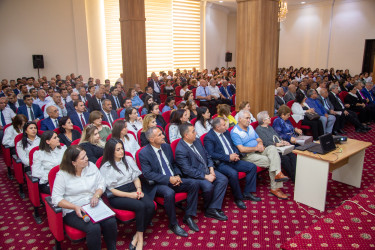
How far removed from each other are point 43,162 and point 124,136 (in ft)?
3.61

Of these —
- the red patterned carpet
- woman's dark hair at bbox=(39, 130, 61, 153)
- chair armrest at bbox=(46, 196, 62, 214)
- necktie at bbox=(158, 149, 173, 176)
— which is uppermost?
woman's dark hair at bbox=(39, 130, 61, 153)

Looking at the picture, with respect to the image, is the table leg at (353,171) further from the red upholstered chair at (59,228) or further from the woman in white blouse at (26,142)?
the woman in white blouse at (26,142)

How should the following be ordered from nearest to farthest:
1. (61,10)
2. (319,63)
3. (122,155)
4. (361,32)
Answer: (122,155) < (61,10) < (361,32) < (319,63)

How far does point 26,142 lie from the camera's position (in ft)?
13.4

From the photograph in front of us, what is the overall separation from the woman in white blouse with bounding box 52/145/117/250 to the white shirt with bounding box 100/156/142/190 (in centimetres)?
15

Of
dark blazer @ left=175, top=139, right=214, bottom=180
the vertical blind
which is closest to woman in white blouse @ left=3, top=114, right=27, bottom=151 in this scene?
dark blazer @ left=175, top=139, right=214, bottom=180

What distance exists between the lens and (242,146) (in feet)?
14.4

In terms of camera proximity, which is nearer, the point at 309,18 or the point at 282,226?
the point at 282,226

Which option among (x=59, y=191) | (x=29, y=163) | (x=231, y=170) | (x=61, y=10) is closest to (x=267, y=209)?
(x=231, y=170)

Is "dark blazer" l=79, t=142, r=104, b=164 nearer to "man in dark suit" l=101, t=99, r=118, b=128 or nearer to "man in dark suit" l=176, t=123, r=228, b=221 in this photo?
"man in dark suit" l=176, t=123, r=228, b=221

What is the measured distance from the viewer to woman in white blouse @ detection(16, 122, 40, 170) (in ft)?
13.2

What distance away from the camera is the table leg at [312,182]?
12.8 ft

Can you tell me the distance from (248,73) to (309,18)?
12978 millimetres

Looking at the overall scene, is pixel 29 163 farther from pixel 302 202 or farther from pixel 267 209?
pixel 302 202
